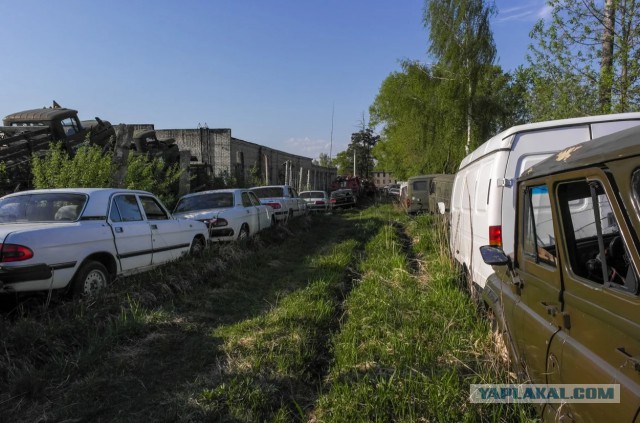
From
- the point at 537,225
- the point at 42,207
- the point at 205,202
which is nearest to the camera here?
the point at 537,225

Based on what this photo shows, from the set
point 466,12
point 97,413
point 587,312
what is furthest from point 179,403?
point 466,12

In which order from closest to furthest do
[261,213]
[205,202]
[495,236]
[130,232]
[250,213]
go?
1. [495,236]
2. [130,232]
3. [205,202]
4. [250,213]
5. [261,213]

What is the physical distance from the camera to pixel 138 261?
24.7ft

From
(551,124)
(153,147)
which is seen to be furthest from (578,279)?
(153,147)

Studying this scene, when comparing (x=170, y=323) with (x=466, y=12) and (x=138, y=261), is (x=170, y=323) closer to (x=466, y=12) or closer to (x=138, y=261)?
(x=138, y=261)

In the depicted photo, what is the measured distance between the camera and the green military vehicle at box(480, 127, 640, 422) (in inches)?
75.0

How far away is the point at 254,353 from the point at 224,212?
23.7ft

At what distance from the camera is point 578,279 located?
7.86ft

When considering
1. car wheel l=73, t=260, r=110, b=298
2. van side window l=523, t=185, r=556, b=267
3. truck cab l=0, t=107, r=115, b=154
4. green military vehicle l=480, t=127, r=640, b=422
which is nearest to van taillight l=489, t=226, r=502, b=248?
green military vehicle l=480, t=127, r=640, b=422

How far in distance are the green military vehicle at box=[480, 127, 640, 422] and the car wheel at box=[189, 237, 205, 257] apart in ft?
22.9

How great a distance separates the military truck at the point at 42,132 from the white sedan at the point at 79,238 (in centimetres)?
713

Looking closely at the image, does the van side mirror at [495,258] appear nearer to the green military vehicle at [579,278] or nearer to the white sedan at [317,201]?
the green military vehicle at [579,278]

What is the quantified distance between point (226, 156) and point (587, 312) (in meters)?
27.4

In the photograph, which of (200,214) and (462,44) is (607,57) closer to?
(200,214)
